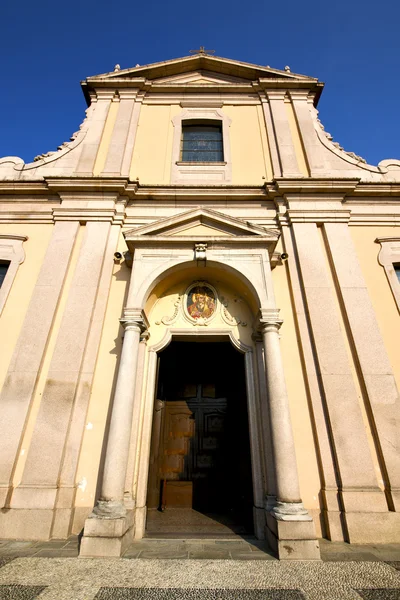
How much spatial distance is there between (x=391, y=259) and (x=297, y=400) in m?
4.29

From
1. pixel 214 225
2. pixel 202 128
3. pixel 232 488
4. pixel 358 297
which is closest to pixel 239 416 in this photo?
pixel 232 488

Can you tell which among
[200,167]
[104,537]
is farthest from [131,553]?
[200,167]

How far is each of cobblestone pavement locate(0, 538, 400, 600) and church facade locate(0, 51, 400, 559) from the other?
353mm

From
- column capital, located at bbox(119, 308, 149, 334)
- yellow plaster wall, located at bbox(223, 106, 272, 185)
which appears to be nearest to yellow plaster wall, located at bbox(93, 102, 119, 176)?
yellow plaster wall, located at bbox(223, 106, 272, 185)

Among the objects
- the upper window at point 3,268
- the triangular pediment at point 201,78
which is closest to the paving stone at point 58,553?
the upper window at point 3,268

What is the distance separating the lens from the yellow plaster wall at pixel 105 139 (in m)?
8.84

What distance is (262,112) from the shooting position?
1016 centimetres

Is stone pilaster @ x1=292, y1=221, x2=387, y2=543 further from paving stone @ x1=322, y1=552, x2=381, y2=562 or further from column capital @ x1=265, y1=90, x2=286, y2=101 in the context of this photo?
column capital @ x1=265, y1=90, x2=286, y2=101

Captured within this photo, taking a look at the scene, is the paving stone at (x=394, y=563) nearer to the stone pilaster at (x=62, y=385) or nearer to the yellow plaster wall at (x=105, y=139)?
the stone pilaster at (x=62, y=385)

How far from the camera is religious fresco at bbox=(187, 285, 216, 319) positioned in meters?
6.94

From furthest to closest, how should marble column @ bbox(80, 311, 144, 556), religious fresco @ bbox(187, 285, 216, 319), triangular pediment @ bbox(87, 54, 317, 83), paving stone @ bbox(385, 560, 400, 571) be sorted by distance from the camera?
triangular pediment @ bbox(87, 54, 317, 83) < religious fresco @ bbox(187, 285, 216, 319) < marble column @ bbox(80, 311, 144, 556) < paving stone @ bbox(385, 560, 400, 571)

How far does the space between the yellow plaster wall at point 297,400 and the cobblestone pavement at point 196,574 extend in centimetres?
87

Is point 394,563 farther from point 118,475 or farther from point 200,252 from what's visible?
point 200,252

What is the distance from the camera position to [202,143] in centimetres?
988
